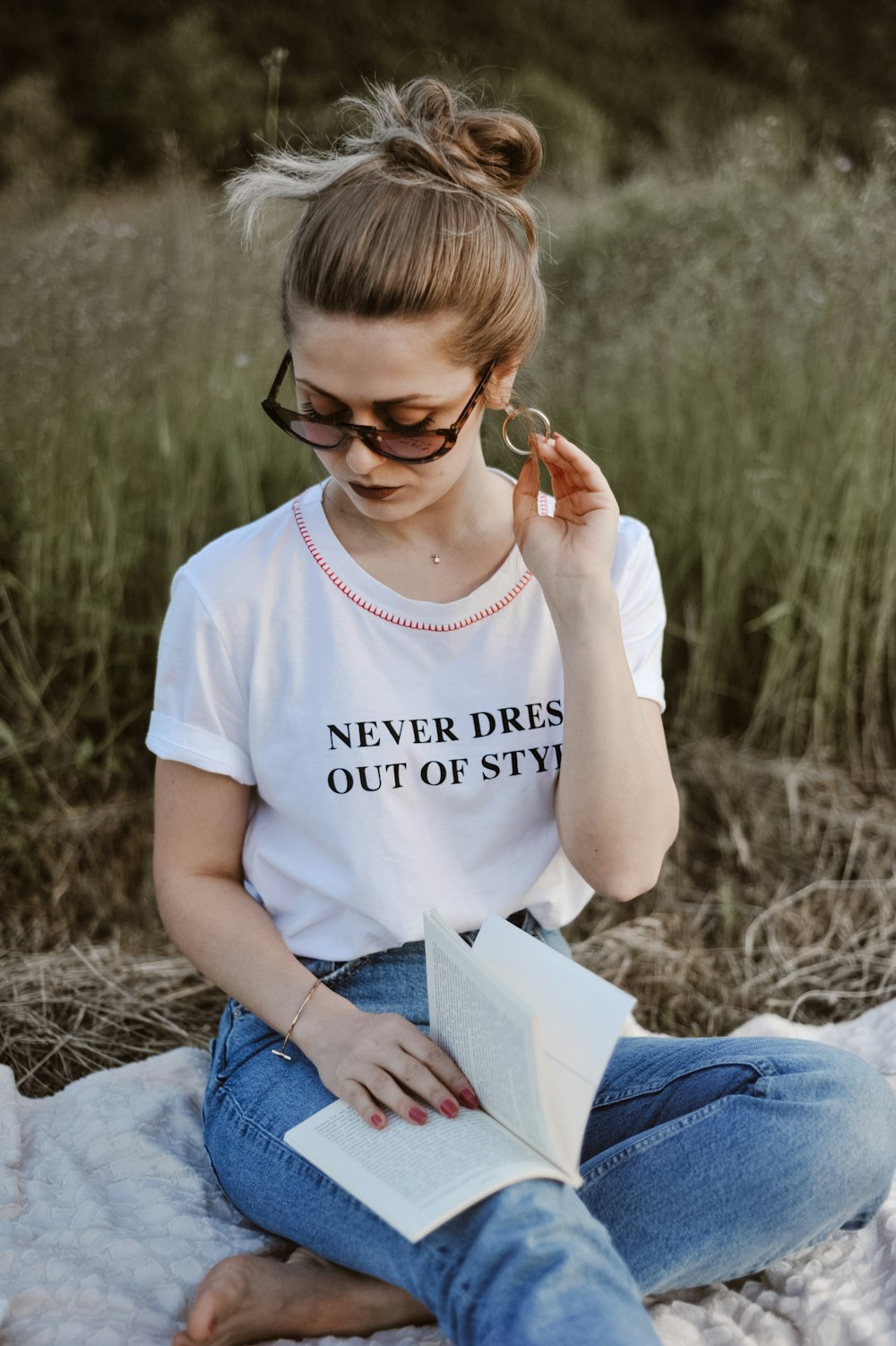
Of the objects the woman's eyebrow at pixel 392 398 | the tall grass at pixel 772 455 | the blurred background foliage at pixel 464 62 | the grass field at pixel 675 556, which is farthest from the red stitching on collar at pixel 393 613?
the blurred background foliage at pixel 464 62

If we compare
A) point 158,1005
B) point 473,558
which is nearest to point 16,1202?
point 158,1005

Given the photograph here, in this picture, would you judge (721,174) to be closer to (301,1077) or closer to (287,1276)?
(301,1077)

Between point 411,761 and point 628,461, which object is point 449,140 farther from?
point 628,461

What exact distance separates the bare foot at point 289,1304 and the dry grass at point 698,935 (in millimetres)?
730

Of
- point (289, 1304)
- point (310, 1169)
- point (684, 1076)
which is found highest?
point (684, 1076)

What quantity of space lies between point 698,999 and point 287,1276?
1059mm

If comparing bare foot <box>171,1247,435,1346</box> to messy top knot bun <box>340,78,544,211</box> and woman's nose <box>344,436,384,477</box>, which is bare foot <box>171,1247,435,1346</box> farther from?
messy top knot bun <box>340,78,544,211</box>

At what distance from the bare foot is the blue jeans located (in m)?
0.04

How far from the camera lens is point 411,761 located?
152 centimetres

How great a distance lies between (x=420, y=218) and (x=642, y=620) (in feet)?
1.92

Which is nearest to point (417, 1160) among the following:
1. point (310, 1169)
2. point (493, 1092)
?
point (493, 1092)

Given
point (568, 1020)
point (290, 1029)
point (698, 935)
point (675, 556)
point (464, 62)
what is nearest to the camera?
point (568, 1020)

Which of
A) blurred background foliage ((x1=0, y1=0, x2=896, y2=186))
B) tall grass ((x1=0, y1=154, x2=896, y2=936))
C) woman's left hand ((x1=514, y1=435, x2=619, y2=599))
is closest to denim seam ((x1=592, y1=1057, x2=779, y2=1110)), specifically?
woman's left hand ((x1=514, y1=435, x2=619, y2=599))

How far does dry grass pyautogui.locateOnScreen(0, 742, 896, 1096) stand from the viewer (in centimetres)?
205
